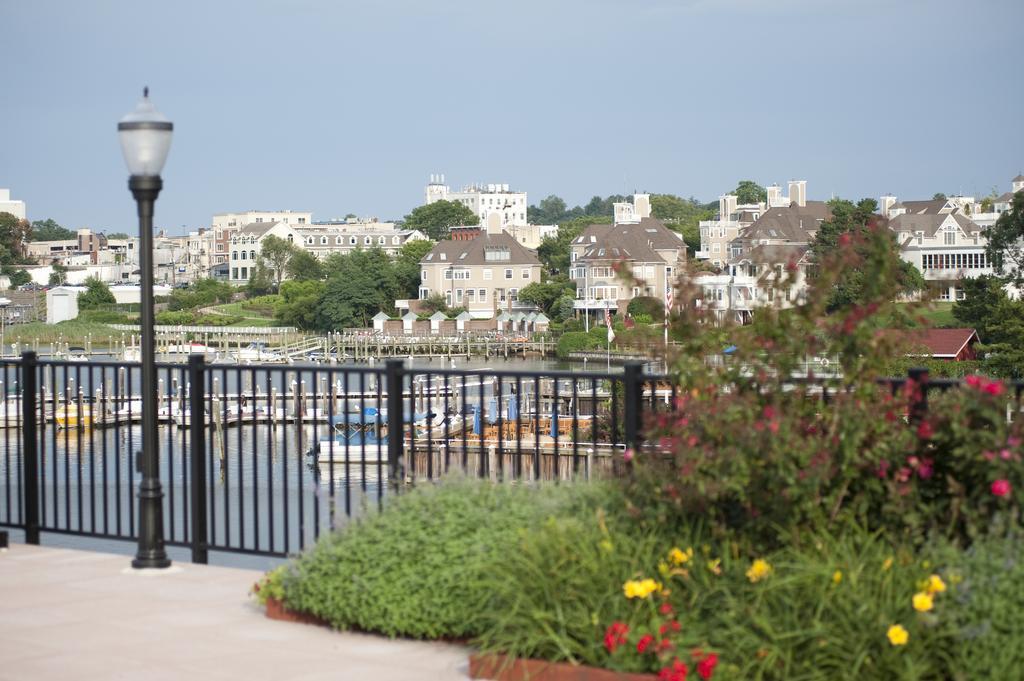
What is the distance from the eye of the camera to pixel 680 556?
5.89 meters

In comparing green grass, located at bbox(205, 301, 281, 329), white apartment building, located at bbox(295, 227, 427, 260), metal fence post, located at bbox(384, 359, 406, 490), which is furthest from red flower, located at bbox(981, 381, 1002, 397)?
white apartment building, located at bbox(295, 227, 427, 260)

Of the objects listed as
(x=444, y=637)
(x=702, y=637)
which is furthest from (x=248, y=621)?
(x=702, y=637)

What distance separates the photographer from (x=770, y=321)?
664 centimetres

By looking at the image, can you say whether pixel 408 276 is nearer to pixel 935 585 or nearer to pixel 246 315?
pixel 246 315

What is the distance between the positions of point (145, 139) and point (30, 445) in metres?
2.72

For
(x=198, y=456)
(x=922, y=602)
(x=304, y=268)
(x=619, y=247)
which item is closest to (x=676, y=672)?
(x=922, y=602)

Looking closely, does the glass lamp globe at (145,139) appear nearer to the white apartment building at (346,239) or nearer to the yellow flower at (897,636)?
the yellow flower at (897,636)

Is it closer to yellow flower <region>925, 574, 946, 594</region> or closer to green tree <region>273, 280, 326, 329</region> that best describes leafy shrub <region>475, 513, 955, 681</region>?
yellow flower <region>925, 574, 946, 594</region>

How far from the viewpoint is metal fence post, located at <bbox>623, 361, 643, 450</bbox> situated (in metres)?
7.32

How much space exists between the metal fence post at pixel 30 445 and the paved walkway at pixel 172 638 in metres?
1.38

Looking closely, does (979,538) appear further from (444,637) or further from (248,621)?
(248,621)

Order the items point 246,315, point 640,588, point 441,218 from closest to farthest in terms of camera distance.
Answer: point 640,588 < point 246,315 < point 441,218

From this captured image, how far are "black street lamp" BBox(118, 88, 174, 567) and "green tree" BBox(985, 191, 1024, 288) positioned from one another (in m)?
70.1

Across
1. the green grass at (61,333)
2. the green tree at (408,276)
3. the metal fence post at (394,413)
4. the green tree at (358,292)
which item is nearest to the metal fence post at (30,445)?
the metal fence post at (394,413)
